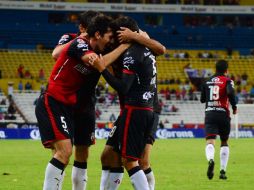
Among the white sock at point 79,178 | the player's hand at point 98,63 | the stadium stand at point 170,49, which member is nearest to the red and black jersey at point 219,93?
the white sock at point 79,178

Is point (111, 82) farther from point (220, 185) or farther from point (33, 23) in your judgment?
point (33, 23)

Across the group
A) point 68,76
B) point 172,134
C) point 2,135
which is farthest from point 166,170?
point 172,134

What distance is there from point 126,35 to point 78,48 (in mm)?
743

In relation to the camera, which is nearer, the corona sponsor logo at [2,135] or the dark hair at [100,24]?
the dark hair at [100,24]

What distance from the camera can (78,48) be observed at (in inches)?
399

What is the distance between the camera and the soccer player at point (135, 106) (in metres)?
9.76

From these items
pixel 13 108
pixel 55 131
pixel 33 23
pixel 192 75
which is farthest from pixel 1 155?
pixel 33 23

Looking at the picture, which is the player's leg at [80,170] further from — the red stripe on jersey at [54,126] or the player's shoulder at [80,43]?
the player's shoulder at [80,43]

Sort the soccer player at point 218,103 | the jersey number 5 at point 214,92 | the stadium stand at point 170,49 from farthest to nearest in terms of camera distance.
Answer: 1. the stadium stand at point 170,49
2. the jersey number 5 at point 214,92
3. the soccer player at point 218,103

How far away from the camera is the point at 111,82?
9586 millimetres

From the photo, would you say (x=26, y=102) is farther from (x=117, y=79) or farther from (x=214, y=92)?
(x=117, y=79)

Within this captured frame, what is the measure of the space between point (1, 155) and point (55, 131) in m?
14.7

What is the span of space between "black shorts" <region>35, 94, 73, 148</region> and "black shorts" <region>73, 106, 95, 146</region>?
1.41 ft

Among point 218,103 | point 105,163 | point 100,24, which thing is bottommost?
point 105,163
